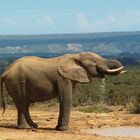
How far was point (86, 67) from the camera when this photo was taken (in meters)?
15.9

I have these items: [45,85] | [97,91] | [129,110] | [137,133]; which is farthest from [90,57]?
[97,91]

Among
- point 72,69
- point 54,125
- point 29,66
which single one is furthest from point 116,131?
point 29,66

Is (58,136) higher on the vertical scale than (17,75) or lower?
lower

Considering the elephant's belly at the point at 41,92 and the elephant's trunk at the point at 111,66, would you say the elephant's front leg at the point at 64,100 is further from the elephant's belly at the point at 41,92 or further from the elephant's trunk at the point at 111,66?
the elephant's trunk at the point at 111,66

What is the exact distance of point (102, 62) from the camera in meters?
15.7

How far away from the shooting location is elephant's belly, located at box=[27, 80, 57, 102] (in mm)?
15562

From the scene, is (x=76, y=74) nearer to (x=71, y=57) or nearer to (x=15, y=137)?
(x=71, y=57)

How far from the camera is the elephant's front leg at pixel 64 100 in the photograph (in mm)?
15462

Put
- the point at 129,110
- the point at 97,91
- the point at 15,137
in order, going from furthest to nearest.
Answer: the point at 97,91
the point at 129,110
the point at 15,137

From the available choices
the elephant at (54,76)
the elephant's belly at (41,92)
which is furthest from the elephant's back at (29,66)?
the elephant's belly at (41,92)

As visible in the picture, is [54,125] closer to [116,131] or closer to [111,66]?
[116,131]

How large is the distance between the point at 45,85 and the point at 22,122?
133 centimetres

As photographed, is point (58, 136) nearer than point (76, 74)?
Yes

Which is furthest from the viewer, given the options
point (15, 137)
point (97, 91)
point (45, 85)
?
point (97, 91)
